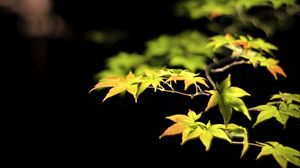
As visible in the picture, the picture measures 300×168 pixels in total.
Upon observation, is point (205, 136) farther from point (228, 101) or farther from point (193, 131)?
point (228, 101)

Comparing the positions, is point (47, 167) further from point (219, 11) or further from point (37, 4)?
point (219, 11)

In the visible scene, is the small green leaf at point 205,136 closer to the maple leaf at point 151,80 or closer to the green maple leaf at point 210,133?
the green maple leaf at point 210,133

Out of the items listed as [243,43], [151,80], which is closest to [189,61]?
[243,43]

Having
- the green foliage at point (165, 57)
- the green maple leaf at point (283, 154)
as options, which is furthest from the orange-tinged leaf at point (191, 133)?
the green foliage at point (165, 57)

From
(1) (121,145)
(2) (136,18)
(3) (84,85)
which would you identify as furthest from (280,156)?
(2) (136,18)

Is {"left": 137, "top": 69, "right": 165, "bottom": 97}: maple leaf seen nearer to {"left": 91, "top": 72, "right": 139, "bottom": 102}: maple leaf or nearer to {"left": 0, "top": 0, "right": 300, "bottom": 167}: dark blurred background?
{"left": 91, "top": 72, "right": 139, "bottom": 102}: maple leaf

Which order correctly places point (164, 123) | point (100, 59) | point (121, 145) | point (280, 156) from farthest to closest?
point (100, 59)
point (164, 123)
point (121, 145)
point (280, 156)
